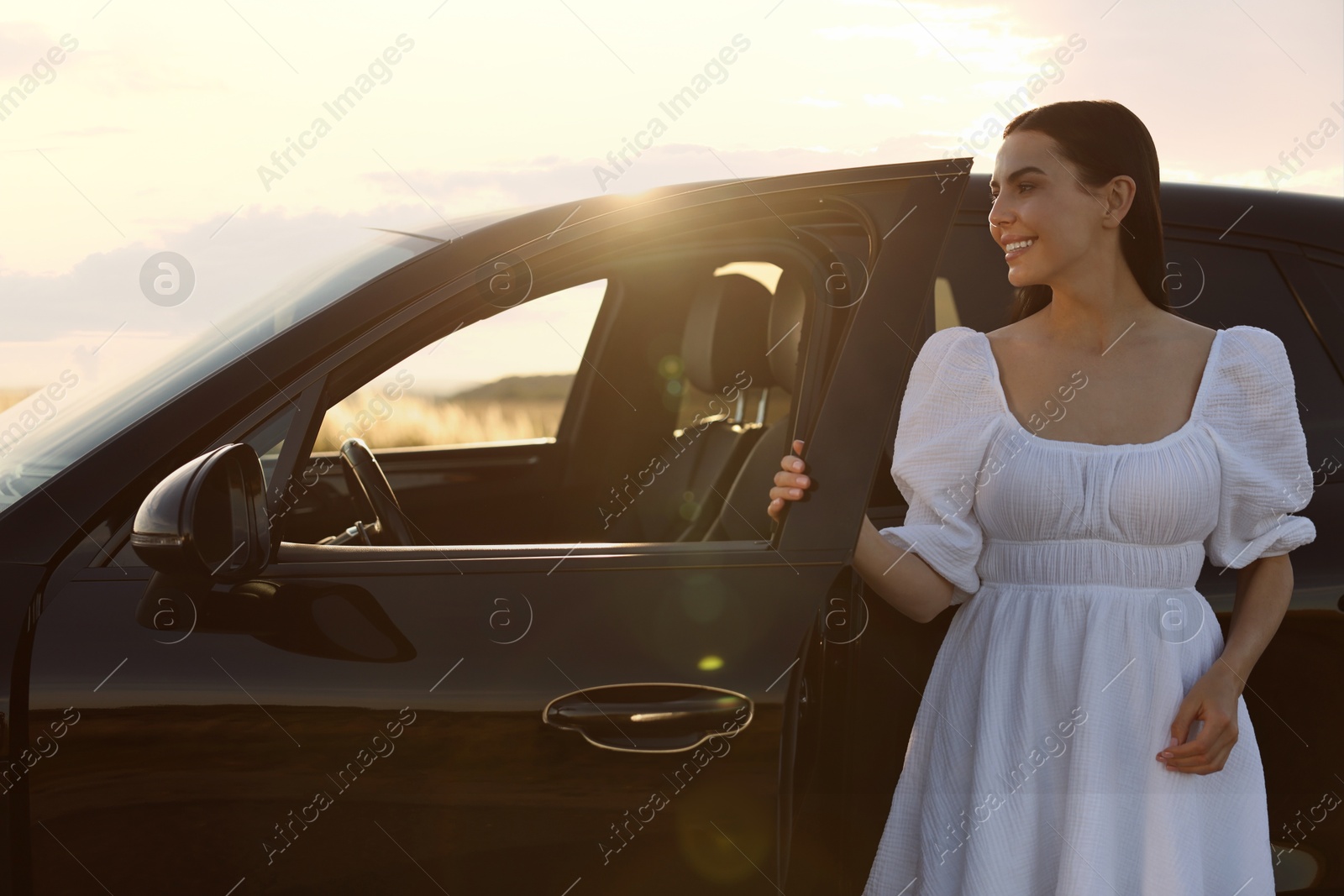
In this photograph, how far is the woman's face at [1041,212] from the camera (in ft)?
5.74

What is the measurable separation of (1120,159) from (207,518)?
1461 millimetres

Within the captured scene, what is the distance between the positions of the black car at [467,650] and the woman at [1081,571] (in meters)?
0.09

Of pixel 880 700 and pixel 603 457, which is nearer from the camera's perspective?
pixel 880 700

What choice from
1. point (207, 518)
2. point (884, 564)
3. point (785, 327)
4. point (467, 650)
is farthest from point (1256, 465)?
point (207, 518)

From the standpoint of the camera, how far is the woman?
5.47 feet

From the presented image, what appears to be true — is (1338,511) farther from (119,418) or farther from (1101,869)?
(119,418)

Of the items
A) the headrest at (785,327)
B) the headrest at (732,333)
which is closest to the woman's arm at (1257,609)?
the headrest at (785,327)

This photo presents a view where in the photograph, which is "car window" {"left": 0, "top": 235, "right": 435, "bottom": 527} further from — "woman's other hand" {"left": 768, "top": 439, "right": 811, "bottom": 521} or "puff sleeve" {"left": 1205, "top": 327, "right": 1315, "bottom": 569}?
"puff sleeve" {"left": 1205, "top": 327, "right": 1315, "bottom": 569}

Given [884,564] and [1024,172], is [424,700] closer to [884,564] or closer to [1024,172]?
[884,564]

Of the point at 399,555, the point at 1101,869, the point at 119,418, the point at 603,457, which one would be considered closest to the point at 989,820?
the point at 1101,869

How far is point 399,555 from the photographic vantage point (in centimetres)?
169

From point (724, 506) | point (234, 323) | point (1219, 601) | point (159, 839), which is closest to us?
point (159, 839)

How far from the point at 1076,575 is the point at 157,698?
134 cm

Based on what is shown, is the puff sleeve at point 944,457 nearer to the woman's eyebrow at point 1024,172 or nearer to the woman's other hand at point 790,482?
the woman's other hand at point 790,482
